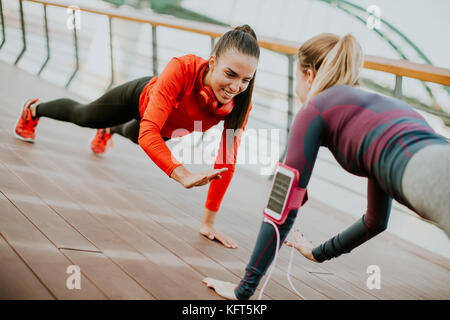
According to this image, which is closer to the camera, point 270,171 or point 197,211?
point 197,211

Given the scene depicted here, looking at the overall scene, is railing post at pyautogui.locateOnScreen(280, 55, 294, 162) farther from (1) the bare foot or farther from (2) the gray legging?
(2) the gray legging

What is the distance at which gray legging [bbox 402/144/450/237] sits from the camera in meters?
0.69

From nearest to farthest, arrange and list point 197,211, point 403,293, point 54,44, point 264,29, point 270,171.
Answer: point 403,293
point 197,211
point 270,171
point 54,44
point 264,29

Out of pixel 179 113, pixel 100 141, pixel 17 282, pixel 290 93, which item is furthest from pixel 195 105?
pixel 290 93

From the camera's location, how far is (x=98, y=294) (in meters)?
0.82

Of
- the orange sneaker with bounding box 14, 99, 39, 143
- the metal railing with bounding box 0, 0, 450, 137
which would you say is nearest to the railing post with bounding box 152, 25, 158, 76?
the metal railing with bounding box 0, 0, 450, 137

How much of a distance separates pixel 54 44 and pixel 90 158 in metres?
3.78

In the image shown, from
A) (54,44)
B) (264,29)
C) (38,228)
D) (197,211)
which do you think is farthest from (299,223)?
(264,29)

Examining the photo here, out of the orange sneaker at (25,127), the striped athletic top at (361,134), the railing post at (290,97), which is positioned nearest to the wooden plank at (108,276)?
the striped athletic top at (361,134)

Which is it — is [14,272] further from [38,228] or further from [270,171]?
[270,171]

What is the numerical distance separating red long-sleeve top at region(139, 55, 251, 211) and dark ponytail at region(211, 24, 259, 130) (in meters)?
0.05

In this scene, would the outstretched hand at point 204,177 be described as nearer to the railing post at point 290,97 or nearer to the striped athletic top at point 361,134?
the striped athletic top at point 361,134

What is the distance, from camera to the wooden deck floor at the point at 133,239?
0.90 m
